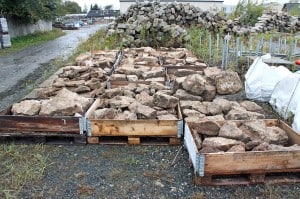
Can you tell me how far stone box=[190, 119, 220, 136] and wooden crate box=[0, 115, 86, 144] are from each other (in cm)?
149

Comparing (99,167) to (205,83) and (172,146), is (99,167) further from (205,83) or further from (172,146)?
(205,83)

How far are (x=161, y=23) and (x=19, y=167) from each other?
8.94 metres

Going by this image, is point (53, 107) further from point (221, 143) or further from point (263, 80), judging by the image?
point (263, 80)

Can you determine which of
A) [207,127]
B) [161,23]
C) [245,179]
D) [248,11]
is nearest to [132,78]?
[207,127]

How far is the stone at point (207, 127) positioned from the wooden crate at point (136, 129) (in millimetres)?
257

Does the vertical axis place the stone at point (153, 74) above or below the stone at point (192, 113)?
above

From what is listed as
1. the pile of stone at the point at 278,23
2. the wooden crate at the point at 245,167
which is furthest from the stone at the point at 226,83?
the pile of stone at the point at 278,23

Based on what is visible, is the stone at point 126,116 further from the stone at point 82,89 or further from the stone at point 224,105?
the stone at point 82,89

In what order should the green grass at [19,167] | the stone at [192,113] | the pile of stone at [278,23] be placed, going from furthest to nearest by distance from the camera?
the pile of stone at [278,23], the stone at [192,113], the green grass at [19,167]

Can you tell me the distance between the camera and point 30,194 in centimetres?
291

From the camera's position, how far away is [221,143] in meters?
3.23

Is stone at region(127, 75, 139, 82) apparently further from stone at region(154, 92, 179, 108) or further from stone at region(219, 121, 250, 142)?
stone at region(219, 121, 250, 142)

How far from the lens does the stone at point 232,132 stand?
3393mm

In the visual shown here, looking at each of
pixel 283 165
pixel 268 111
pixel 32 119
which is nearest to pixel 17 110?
pixel 32 119
